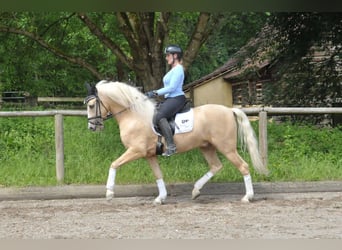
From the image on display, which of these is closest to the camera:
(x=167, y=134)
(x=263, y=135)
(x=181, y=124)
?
(x=167, y=134)

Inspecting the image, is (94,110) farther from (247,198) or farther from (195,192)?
(247,198)

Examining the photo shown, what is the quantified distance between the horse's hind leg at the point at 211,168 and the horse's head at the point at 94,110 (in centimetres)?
157

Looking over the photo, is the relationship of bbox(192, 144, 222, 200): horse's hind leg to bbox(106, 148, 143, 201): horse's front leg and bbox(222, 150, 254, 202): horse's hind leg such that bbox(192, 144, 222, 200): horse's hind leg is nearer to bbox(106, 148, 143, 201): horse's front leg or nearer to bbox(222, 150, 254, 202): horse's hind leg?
bbox(222, 150, 254, 202): horse's hind leg

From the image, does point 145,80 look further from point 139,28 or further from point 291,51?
point 291,51

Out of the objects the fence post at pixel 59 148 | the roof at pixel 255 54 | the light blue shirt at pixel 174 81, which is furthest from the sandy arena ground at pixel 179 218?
the roof at pixel 255 54

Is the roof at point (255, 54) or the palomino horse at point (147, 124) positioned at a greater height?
the roof at point (255, 54)

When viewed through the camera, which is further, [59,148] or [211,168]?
[59,148]

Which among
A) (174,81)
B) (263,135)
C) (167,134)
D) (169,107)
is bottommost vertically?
(263,135)

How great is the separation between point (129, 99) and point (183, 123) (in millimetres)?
821

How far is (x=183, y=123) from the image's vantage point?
7152 mm

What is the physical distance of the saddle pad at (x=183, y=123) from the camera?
714 centimetres

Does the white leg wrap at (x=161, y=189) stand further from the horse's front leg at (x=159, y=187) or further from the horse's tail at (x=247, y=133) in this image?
the horse's tail at (x=247, y=133)

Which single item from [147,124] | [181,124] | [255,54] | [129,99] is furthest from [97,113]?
[255,54]

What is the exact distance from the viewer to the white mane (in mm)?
7211
